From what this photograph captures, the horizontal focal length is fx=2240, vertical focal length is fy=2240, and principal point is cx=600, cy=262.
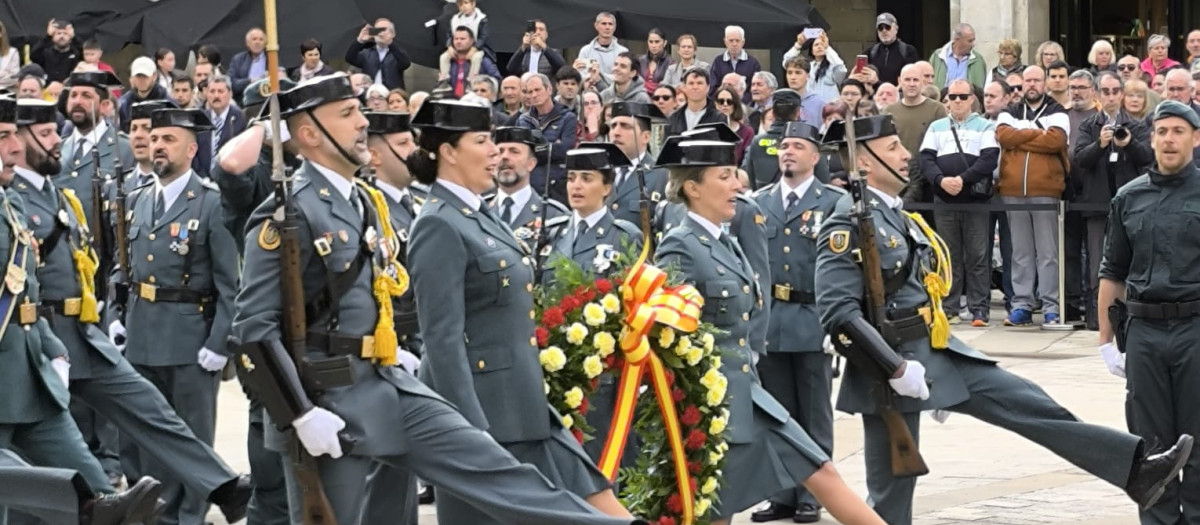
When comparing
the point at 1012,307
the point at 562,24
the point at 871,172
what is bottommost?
the point at 1012,307

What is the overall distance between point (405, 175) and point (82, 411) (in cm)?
234

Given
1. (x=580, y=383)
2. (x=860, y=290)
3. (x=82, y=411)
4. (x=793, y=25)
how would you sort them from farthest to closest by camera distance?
(x=793, y=25)
(x=82, y=411)
(x=860, y=290)
(x=580, y=383)

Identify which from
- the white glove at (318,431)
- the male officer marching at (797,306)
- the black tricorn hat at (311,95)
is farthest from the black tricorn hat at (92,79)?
the white glove at (318,431)

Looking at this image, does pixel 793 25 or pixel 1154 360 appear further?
pixel 793 25

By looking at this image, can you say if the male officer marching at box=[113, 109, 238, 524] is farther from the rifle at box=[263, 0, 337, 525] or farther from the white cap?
the white cap

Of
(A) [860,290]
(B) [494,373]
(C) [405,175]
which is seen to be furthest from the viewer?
(C) [405,175]

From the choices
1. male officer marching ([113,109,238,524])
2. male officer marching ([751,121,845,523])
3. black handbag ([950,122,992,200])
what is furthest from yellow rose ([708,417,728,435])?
black handbag ([950,122,992,200])

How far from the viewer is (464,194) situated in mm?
7371

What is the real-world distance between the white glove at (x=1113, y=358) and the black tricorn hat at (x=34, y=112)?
4646 millimetres

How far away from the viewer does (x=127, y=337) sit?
10.3 m

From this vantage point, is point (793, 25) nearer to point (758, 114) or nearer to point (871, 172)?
point (758, 114)

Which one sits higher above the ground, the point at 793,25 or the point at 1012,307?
the point at 793,25

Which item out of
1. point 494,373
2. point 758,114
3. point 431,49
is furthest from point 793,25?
point 494,373

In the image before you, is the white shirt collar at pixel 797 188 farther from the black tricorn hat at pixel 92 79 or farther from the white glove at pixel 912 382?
the black tricorn hat at pixel 92 79
